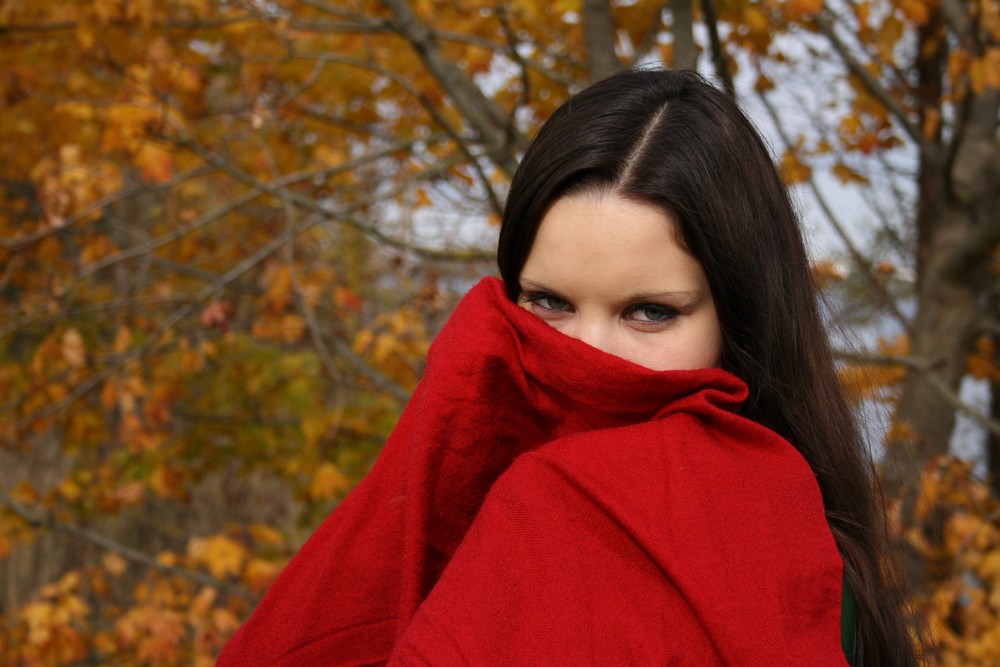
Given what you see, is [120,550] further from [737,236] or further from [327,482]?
[737,236]

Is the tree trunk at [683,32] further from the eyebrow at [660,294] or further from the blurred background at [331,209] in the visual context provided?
the eyebrow at [660,294]

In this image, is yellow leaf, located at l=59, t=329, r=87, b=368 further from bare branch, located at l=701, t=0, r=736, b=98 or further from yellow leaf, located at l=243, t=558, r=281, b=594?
bare branch, located at l=701, t=0, r=736, b=98

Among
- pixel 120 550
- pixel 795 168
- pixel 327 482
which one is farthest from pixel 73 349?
pixel 795 168

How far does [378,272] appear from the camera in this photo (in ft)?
23.6

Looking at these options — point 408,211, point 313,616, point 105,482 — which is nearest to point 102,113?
point 408,211

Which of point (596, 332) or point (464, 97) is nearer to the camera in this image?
point (596, 332)

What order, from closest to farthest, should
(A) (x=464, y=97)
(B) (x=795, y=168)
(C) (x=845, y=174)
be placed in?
(A) (x=464, y=97) → (B) (x=795, y=168) → (C) (x=845, y=174)

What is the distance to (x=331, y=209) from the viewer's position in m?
3.54

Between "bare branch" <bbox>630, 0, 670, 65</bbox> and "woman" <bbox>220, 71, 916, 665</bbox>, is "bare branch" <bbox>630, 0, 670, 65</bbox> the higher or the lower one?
the higher one

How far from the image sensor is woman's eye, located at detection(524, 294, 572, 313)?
1.17 m

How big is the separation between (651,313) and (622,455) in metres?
0.22

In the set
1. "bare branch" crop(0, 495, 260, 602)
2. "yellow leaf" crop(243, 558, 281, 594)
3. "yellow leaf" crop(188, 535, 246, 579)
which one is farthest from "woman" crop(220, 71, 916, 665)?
"yellow leaf" crop(188, 535, 246, 579)

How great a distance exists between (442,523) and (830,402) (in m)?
0.62

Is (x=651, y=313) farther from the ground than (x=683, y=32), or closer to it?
closer to it
